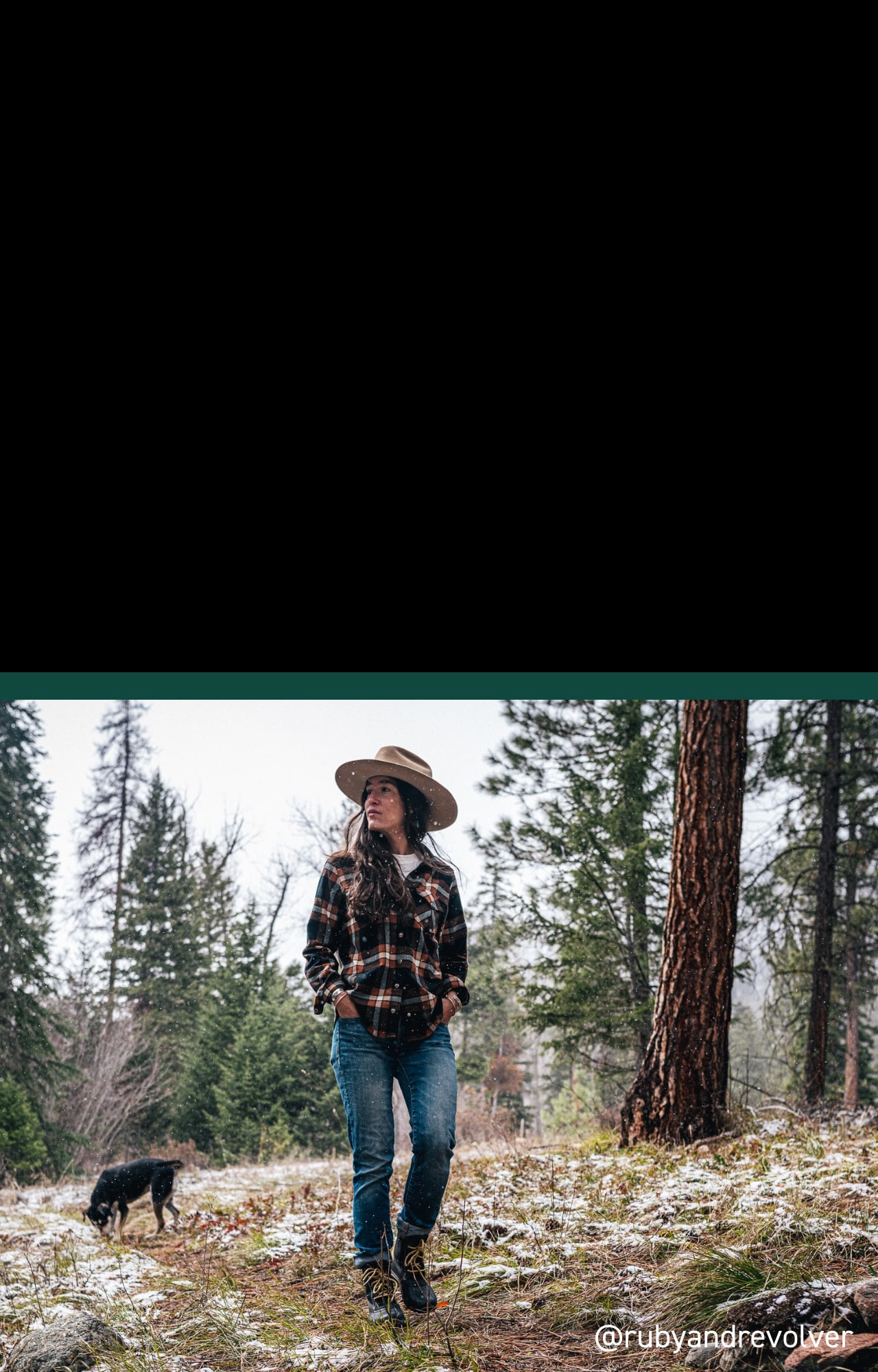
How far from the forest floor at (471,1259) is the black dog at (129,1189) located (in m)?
0.02

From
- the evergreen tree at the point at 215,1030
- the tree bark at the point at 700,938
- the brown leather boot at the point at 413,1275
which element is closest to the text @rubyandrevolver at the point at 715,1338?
the brown leather boot at the point at 413,1275

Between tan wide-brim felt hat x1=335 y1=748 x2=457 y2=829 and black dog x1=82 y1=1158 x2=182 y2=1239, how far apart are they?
3.19ft

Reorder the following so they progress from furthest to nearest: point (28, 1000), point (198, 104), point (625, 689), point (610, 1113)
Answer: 1. point (610, 1113)
2. point (28, 1000)
3. point (625, 689)
4. point (198, 104)

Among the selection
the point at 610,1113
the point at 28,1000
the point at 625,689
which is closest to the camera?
the point at 625,689

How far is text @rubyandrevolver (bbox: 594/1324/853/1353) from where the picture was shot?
1.68 m

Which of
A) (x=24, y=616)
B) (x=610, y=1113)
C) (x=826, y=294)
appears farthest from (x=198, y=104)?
(x=610, y=1113)

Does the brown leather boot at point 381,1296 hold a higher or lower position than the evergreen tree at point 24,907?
lower

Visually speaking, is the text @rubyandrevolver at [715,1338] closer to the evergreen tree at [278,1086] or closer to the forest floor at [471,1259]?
the forest floor at [471,1259]

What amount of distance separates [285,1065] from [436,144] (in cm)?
206

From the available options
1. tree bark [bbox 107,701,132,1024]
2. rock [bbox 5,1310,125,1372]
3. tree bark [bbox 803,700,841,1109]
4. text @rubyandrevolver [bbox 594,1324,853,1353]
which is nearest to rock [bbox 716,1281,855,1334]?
text @rubyandrevolver [bbox 594,1324,853,1353]

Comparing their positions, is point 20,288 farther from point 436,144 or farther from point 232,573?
point 436,144

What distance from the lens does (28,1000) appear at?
2.25 metres

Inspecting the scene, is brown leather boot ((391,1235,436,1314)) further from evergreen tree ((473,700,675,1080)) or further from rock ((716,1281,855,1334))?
evergreen tree ((473,700,675,1080))

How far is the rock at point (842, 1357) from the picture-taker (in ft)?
5.36
